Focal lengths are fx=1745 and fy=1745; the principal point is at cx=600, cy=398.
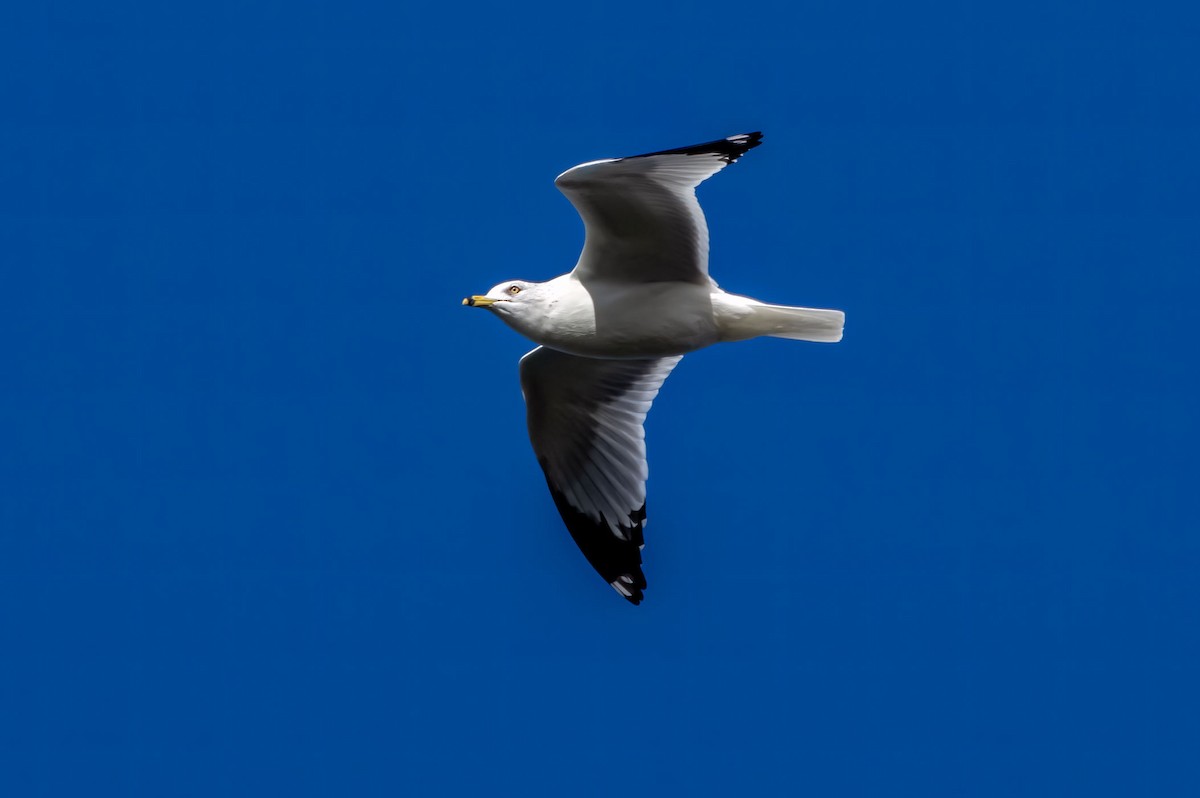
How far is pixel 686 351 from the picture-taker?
7.29 m

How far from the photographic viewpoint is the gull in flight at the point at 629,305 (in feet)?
22.0

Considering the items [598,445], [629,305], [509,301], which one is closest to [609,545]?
[598,445]

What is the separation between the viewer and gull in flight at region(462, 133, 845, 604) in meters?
6.70

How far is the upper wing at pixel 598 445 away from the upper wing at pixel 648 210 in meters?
0.91

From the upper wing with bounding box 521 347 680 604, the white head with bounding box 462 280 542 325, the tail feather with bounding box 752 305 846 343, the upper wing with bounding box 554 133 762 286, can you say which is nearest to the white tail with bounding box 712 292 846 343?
the tail feather with bounding box 752 305 846 343

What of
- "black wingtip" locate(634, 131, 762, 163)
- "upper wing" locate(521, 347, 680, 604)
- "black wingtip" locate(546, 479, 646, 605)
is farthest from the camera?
"black wingtip" locate(546, 479, 646, 605)

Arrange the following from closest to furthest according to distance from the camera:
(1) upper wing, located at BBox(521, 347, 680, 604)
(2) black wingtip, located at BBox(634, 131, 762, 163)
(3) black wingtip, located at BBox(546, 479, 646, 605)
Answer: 1. (2) black wingtip, located at BBox(634, 131, 762, 163)
2. (1) upper wing, located at BBox(521, 347, 680, 604)
3. (3) black wingtip, located at BBox(546, 479, 646, 605)

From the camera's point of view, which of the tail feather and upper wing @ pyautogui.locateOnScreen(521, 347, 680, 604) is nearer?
the tail feather

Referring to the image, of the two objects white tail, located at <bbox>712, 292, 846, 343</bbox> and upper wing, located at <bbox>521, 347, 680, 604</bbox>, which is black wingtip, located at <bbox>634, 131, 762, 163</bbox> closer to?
white tail, located at <bbox>712, 292, 846, 343</bbox>

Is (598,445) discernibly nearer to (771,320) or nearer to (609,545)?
(609,545)

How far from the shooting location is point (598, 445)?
811 cm

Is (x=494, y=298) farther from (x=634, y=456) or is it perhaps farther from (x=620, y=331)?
(x=634, y=456)

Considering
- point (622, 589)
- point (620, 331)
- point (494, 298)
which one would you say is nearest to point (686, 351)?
point (620, 331)

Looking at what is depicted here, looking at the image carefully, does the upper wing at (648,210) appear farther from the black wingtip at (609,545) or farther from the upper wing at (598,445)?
the black wingtip at (609,545)
